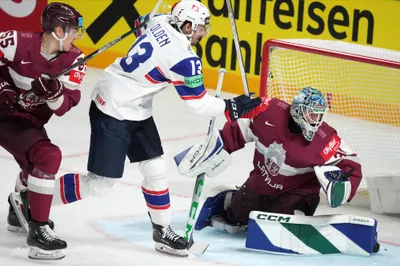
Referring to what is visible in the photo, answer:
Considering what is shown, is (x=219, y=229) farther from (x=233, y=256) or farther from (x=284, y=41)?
(x=284, y=41)

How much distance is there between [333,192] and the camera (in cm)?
512

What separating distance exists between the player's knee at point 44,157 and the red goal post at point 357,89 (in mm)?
1895

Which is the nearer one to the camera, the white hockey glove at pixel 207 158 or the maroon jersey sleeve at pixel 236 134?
the white hockey glove at pixel 207 158

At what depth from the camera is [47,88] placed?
15.6ft

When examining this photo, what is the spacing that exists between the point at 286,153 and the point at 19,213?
1285 millimetres

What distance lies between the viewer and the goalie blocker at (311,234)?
17.0 feet

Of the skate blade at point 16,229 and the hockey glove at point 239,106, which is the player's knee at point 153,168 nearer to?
the hockey glove at point 239,106

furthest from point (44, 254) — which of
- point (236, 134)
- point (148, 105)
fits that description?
point (236, 134)

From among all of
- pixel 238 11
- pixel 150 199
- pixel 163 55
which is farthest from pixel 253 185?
pixel 238 11

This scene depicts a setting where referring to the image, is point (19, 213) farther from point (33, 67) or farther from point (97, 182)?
point (33, 67)

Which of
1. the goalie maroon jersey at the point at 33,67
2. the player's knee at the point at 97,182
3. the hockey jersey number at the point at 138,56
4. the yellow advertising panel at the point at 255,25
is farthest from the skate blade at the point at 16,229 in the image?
the yellow advertising panel at the point at 255,25

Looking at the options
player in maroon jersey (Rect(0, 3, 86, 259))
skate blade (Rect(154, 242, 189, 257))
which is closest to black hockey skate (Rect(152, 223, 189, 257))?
skate blade (Rect(154, 242, 189, 257))

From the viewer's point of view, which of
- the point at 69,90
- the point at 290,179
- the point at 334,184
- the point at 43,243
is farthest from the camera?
the point at 290,179

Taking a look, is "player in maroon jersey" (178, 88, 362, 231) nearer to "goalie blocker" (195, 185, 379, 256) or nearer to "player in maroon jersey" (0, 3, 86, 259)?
"goalie blocker" (195, 185, 379, 256)
